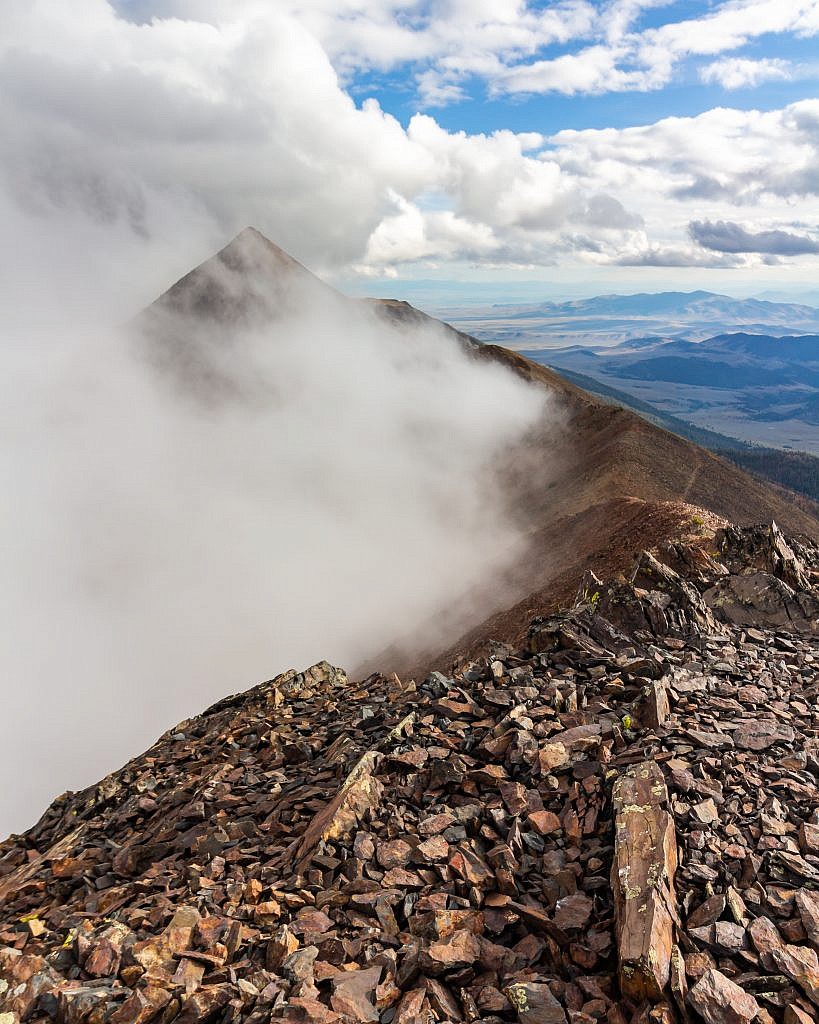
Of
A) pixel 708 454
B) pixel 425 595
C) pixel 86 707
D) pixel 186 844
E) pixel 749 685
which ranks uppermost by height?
pixel 749 685

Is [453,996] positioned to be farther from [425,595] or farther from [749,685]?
[425,595]

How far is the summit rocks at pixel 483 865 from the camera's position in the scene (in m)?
9.00

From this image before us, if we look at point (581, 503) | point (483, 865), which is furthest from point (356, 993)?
point (581, 503)

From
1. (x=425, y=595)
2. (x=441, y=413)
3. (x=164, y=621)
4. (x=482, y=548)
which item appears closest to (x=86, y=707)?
(x=164, y=621)

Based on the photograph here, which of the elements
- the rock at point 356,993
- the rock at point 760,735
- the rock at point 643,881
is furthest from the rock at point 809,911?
the rock at point 356,993

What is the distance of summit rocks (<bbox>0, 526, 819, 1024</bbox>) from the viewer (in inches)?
354

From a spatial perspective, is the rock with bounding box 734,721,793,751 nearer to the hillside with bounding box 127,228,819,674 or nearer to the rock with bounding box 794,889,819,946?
the rock with bounding box 794,889,819,946

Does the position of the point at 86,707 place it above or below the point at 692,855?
below

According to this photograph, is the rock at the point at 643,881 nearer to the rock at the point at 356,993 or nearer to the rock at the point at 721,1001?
the rock at the point at 721,1001

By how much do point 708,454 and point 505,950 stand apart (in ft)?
470

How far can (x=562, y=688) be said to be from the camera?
17.1 metres

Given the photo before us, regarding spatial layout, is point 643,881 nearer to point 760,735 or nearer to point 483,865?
point 483,865

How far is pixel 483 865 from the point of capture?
1145 cm

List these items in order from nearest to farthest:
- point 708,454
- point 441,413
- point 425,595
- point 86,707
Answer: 1. point 425,595
2. point 86,707
3. point 708,454
4. point 441,413
